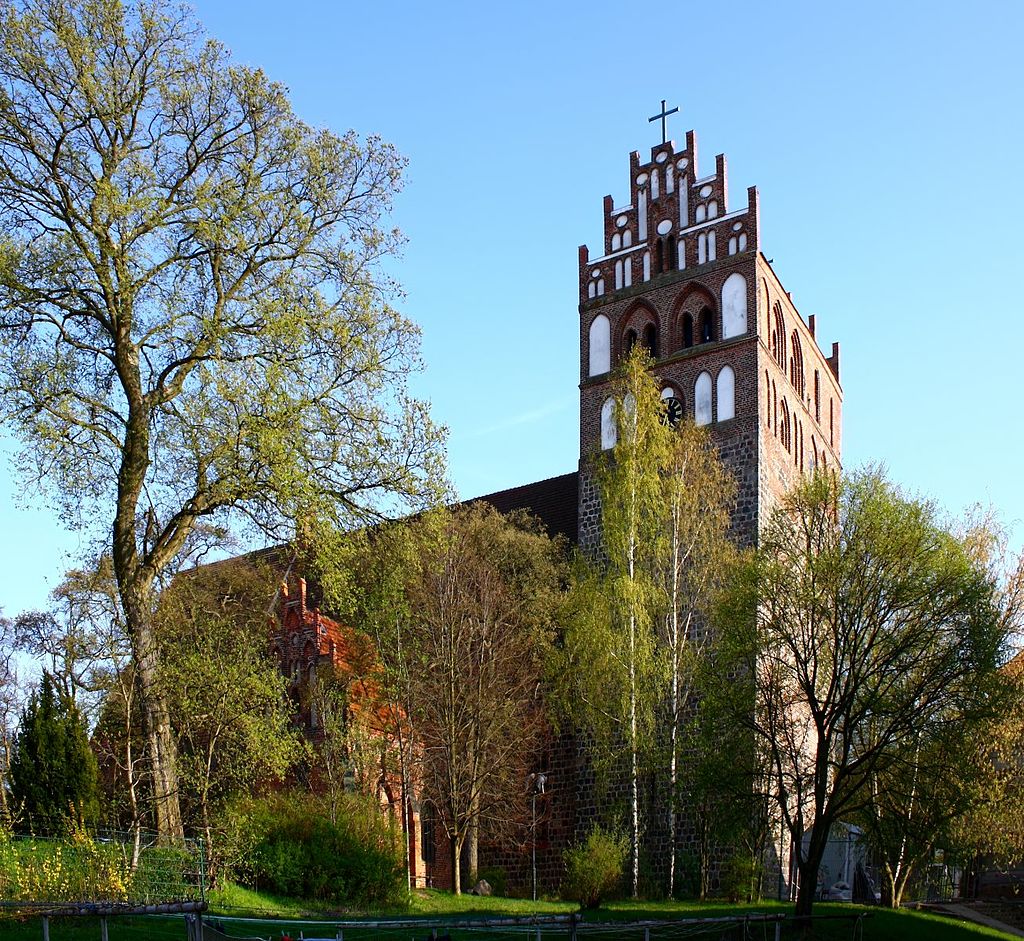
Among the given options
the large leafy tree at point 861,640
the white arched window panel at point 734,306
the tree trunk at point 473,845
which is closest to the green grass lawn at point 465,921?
the large leafy tree at point 861,640

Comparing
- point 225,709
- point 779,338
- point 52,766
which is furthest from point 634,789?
point 779,338

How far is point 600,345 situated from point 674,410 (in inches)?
123

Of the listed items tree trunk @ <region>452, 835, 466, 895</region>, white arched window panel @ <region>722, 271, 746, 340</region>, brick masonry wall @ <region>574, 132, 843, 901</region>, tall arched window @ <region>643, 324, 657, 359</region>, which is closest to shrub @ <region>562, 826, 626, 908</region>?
tree trunk @ <region>452, 835, 466, 895</region>

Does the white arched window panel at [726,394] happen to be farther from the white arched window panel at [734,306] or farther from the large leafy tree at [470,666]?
the large leafy tree at [470,666]

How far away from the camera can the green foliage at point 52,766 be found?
20.1 m

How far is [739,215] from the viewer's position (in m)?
33.6

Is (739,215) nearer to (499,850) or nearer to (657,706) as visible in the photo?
(657,706)

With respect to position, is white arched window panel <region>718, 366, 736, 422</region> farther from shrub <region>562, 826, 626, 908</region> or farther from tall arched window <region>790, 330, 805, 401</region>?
shrub <region>562, 826, 626, 908</region>

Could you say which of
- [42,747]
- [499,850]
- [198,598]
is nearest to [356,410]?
[42,747]

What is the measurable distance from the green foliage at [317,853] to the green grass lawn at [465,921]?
0.58 metres

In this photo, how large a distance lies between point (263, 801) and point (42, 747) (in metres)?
4.03

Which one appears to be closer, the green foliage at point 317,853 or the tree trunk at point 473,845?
the green foliage at point 317,853

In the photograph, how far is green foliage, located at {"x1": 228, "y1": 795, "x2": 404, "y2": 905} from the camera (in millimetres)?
21172

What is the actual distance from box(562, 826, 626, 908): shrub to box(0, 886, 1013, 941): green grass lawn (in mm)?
411
